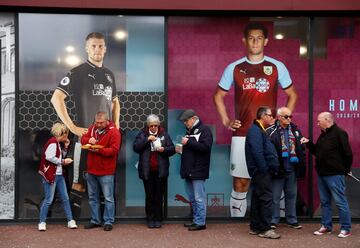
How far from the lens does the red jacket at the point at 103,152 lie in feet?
24.0

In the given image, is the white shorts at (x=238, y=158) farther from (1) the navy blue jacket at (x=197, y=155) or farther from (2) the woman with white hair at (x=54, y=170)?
(2) the woman with white hair at (x=54, y=170)

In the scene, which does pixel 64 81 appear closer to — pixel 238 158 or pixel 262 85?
pixel 238 158

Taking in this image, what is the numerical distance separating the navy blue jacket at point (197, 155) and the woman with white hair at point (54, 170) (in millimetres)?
1723

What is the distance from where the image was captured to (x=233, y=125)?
8062mm

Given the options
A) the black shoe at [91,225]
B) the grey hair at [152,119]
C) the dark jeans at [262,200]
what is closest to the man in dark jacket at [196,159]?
the grey hair at [152,119]

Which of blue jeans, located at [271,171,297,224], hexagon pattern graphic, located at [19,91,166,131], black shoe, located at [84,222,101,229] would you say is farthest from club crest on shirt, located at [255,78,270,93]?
black shoe, located at [84,222,101,229]

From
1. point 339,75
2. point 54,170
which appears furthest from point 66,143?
point 339,75

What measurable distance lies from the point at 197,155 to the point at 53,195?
2.19 m

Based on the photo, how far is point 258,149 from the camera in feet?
22.5

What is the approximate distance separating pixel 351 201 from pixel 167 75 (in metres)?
3.58

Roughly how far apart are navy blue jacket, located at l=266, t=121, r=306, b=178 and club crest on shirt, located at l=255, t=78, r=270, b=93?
2.33ft

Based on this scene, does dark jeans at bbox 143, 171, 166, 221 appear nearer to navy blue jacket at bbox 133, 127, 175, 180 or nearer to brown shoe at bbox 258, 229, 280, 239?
navy blue jacket at bbox 133, 127, 175, 180

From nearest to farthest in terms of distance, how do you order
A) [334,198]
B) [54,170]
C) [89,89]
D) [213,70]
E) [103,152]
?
[334,198] → [103,152] → [54,170] → [89,89] → [213,70]

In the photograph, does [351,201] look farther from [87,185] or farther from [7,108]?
[7,108]
